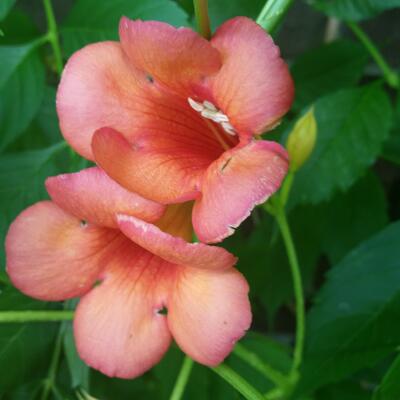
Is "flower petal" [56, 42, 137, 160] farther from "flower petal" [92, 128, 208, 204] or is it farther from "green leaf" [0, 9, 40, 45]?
"green leaf" [0, 9, 40, 45]

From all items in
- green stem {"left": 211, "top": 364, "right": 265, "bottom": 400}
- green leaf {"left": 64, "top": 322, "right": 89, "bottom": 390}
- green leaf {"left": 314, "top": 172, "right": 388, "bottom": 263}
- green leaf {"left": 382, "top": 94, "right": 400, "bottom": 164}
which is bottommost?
green leaf {"left": 314, "top": 172, "right": 388, "bottom": 263}

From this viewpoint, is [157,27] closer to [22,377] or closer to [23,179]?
[23,179]

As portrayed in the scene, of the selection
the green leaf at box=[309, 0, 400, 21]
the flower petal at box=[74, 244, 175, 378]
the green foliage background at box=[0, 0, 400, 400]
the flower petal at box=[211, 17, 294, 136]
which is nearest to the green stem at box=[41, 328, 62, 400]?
the green foliage background at box=[0, 0, 400, 400]

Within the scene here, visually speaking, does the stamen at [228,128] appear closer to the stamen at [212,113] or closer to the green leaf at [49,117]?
the stamen at [212,113]

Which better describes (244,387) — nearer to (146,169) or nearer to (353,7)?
(146,169)

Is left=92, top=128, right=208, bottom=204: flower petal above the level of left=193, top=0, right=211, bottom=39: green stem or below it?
below

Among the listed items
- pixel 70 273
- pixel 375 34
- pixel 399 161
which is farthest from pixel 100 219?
pixel 375 34

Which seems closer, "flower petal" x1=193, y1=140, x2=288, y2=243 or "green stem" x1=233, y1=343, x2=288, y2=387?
"flower petal" x1=193, y1=140, x2=288, y2=243
